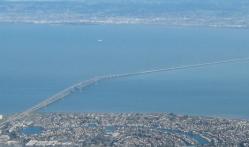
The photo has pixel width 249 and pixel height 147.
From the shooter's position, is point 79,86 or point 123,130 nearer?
point 123,130

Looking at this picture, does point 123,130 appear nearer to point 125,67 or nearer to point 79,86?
point 79,86

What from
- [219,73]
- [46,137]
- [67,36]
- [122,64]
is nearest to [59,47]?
[67,36]

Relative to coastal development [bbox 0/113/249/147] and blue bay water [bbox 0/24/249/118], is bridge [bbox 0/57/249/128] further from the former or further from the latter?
coastal development [bbox 0/113/249/147]

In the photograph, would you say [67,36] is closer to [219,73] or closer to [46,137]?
[219,73]

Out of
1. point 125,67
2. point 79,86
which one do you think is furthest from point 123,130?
point 125,67

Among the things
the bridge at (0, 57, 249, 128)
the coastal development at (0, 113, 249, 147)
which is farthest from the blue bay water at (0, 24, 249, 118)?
the coastal development at (0, 113, 249, 147)

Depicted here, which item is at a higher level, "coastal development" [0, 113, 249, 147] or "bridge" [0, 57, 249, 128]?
"bridge" [0, 57, 249, 128]
